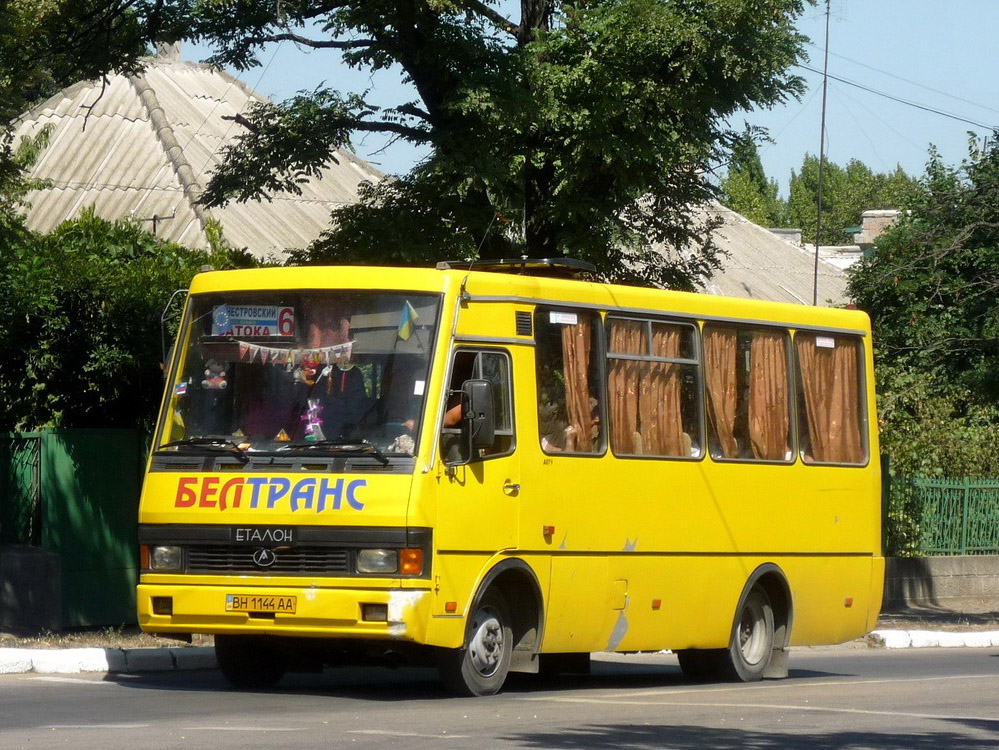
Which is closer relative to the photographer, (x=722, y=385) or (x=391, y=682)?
(x=391, y=682)

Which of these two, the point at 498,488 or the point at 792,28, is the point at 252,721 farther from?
the point at 792,28

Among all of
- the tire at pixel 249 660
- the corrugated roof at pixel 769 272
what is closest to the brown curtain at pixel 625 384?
the tire at pixel 249 660

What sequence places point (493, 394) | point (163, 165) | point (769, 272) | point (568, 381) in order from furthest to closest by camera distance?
point (769, 272), point (163, 165), point (568, 381), point (493, 394)

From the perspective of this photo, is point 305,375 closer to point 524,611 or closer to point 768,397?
point 524,611

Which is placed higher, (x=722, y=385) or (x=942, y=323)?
(x=942, y=323)

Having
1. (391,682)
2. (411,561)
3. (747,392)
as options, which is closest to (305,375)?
(411,561)

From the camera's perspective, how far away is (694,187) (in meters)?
18.8

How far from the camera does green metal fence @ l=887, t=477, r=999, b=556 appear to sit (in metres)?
25.4

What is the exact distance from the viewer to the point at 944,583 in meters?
25.4

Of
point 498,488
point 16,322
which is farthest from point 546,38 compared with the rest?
point 498,488

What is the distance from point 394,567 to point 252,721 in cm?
144

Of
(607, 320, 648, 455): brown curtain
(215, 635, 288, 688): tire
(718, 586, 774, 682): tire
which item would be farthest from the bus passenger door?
(718, 586, 774, 682): tire

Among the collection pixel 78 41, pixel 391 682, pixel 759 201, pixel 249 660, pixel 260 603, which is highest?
pixel 759 201

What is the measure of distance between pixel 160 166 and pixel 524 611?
2658 centimetres
